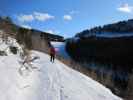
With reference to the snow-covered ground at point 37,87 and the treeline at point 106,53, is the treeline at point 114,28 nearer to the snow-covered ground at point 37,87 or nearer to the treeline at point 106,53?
Answer: the treeline at point 106,53

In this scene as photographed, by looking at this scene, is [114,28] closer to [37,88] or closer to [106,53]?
[106,53]

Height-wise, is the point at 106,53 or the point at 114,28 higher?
the point at 114,28

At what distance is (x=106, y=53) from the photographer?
96.7 metres

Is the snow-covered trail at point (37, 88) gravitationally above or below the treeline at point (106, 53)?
above

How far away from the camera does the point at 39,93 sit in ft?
26.9

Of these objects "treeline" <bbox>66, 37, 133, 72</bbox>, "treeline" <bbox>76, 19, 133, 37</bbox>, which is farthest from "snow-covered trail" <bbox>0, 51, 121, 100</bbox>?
"treeline" <bbox>76, 19, 133, 37</bbox>

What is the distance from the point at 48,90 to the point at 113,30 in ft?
582

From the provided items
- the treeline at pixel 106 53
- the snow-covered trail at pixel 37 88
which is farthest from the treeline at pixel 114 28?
the snow-covered trail at pixel 37 88

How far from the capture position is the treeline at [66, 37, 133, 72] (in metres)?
82.4

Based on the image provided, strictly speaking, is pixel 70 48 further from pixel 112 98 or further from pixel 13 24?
pixel 112 98

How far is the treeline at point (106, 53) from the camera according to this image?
270 ft

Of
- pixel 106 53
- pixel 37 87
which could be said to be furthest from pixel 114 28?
pixel 37 87

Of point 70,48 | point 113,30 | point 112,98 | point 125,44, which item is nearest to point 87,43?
point 70,48

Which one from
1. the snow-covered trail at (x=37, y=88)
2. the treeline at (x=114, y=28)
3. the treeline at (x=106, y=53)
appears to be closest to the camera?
the snow-covered trail at (x=37, y=88)
